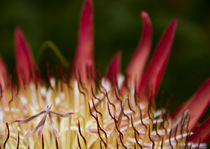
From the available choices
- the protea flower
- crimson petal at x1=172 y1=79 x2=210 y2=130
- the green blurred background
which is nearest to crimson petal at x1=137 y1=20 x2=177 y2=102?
the protea flower

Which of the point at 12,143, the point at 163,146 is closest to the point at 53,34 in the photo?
the point at 12,143

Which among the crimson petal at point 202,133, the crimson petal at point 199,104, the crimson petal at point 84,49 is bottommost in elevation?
the crimson petal at point 202,133

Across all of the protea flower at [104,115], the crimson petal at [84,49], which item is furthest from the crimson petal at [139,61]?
the crimson petal at [84,49]

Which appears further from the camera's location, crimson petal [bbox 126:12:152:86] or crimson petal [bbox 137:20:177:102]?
crimson petal [bbox 126:12:152:86]

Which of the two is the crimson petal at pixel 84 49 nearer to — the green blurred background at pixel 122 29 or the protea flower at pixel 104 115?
the protea flower at pixel 104 115

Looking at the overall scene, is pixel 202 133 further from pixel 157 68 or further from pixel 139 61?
pixel 139 61

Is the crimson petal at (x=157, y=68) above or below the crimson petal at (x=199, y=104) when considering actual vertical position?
above

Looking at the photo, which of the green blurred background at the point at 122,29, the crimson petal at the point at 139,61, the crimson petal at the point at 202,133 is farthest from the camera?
the green blurred background at the point at 122,29

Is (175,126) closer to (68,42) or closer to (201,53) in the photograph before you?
(201,53)

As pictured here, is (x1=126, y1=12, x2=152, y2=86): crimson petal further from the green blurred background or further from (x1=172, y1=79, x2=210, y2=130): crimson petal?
(x1=172, y1=79, x2=210, y2=130): crimson petal
